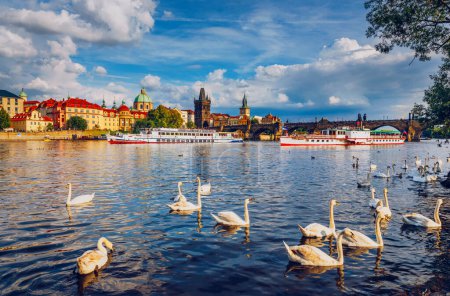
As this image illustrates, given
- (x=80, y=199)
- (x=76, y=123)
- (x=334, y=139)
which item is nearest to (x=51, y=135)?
(x=76, y=123)

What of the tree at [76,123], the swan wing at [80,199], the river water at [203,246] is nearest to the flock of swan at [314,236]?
the river water at [203,246]

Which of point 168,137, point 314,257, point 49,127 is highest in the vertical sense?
point 49,127

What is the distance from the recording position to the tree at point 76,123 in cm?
14538

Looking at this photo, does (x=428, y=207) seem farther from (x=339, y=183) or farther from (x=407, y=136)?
(x=407, y=136)

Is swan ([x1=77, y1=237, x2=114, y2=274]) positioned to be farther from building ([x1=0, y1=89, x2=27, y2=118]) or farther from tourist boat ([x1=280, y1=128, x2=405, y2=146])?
building ([x1=0, y1=89, x2=27, y2=118])

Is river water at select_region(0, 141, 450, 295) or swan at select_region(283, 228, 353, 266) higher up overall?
swan at select_region(283, 228, 353, 266)

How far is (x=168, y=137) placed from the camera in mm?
110375

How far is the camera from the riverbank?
124 meters

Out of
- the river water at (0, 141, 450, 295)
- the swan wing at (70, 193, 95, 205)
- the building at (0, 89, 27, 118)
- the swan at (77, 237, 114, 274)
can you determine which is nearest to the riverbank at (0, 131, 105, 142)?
the building at (0, 89, 27, 118)

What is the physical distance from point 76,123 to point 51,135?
42.6 ft

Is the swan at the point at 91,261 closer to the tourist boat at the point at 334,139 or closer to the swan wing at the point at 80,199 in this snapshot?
the swan wing at the point at 80,199

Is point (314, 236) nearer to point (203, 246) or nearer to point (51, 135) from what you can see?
point (203, 246)

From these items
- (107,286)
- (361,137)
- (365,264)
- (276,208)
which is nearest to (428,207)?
(276,208)

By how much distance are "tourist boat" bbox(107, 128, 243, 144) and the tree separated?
153ft
